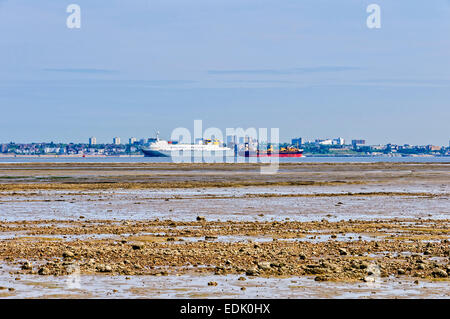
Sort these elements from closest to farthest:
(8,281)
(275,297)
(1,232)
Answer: (275,297), (8,281), (1,232)

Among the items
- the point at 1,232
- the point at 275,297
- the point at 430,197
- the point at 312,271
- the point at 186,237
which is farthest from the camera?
the point at 430,197

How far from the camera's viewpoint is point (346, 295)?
12828mm

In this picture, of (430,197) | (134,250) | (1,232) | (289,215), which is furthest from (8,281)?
(430,197)

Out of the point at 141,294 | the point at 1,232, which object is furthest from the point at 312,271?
the point at 1,232

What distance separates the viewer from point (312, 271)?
14984mm

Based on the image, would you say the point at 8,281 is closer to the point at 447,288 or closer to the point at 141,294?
the point at 141,294

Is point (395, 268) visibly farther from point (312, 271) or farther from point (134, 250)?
point (134, 250)

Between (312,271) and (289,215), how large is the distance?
13.9 m

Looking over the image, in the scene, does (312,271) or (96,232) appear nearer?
(312,271)

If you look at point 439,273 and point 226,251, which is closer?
point 439,273

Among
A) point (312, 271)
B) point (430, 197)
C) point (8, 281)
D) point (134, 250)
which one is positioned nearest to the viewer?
point (8, 281)

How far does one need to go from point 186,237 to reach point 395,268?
7588 millimetres

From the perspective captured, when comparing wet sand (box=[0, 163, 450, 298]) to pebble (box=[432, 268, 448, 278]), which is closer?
wet sand (box=[0, 163, 450, 298])

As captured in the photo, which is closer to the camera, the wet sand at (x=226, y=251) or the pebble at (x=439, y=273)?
the wet sand at (x=226, y=251)
